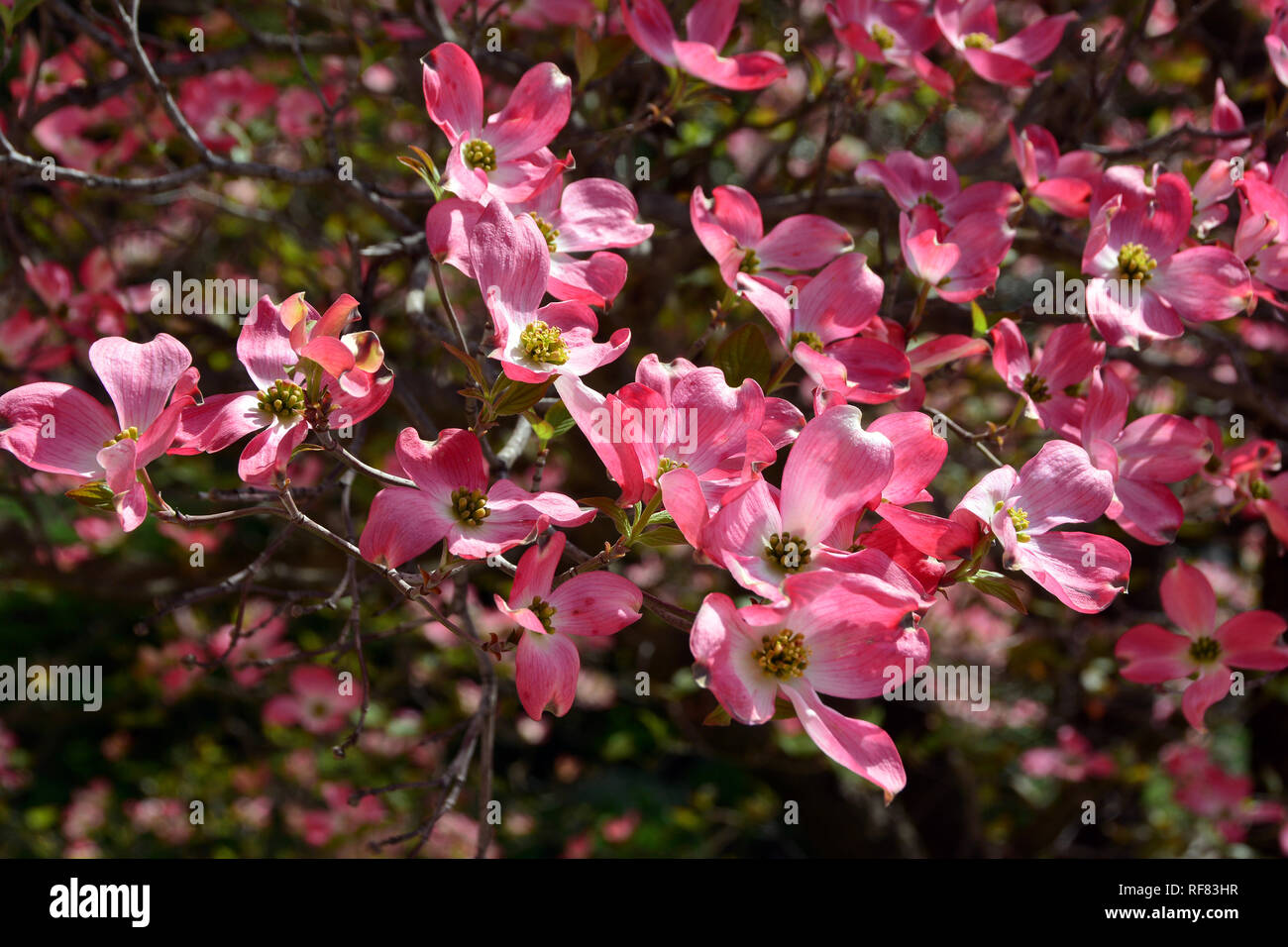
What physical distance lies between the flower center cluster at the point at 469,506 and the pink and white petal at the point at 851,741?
25 cm

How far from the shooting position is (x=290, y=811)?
2615 millimetres

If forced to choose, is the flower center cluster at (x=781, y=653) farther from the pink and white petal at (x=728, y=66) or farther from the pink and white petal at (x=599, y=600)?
the pink and white petal at (x=728, y=66)

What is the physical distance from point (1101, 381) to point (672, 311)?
96 cm

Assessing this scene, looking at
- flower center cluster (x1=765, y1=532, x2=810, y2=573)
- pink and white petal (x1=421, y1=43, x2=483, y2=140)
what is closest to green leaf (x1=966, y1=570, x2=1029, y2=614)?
flower center cluster (x1=765, y1=532, x2=810, y2=573)

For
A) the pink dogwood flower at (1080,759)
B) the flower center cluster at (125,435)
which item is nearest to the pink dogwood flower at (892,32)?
the flower center cluster at (125,435)

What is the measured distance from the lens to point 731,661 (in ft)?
2.01

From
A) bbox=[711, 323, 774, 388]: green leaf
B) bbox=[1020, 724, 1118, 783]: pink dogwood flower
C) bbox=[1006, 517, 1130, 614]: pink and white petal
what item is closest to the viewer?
bbox=[1006, 517, 1130, 614]: pink and white petal

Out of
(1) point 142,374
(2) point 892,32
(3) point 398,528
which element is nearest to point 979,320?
(2) point 892,32

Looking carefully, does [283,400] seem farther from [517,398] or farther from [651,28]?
[651,28]

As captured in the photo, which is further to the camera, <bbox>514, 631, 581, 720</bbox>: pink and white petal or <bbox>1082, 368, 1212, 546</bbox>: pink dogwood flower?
<bbox>1082, 368, 1212, 546</bbox>: pink dogwood flower

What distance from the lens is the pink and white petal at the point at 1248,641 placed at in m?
0.95

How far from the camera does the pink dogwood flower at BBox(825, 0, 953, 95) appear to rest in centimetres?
97

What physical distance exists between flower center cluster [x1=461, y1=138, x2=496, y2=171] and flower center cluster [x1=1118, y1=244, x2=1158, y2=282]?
1.97 ft

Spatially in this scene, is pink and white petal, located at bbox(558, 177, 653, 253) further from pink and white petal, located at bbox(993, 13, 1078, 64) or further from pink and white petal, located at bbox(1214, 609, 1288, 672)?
pink and white petal, located at bbox(1214, 609, 1288, 672)
